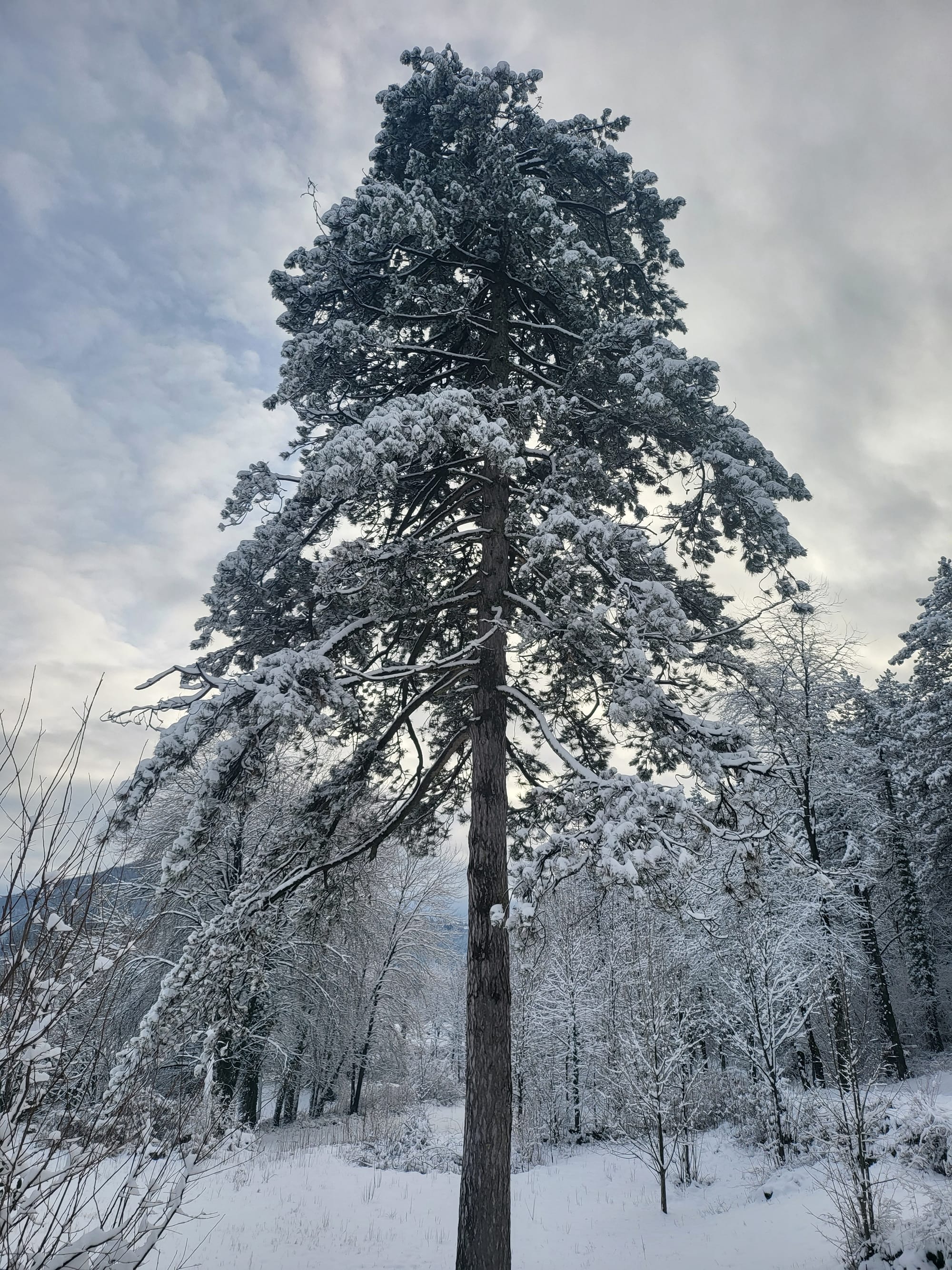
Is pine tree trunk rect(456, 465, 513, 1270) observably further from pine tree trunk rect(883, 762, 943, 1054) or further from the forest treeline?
pine tree trunk rect(883, 762, 943, 1054)

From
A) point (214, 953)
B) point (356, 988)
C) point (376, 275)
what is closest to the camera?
point (214, 953)

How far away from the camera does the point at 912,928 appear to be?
23516 millimetres

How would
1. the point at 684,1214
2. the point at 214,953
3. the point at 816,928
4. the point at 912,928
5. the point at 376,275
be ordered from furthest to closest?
the point at 912,928 → the point at 816,928 → the point at 684,1214 → the point at 376,275 → the point at 214,953

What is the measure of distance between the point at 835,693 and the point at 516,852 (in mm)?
10737

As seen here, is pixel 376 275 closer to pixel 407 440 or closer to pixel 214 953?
pixel 407 440

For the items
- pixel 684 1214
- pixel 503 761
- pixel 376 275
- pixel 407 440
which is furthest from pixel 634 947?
pixel 376 275

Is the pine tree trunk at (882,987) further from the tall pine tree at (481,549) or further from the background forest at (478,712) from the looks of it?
the tall pine tree at (481,549)

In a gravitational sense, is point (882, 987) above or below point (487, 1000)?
below

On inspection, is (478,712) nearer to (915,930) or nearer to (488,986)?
(488,986)

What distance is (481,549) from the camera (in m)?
8.45

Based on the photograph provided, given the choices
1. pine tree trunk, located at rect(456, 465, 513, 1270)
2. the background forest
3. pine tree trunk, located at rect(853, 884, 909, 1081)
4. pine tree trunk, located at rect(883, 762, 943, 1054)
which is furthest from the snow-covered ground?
pine tree trunk, located at rect(883, 762, 943, 1054)

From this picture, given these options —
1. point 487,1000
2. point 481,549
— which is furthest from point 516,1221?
point 481,549

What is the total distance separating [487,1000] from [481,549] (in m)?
5.29

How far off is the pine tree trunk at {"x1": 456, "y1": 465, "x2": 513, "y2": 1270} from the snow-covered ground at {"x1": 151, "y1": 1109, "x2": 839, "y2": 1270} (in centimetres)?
334
